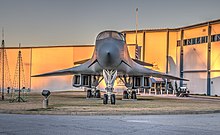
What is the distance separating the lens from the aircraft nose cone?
64.9ft

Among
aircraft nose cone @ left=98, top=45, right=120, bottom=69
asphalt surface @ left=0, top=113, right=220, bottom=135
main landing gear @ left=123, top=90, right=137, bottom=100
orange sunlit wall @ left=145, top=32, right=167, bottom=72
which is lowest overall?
asphalt surface @ left=0, top=113, right=220, bottom=135

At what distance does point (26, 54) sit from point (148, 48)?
1639 centimetres

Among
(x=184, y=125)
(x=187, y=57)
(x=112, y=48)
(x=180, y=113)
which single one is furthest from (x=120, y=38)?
(x=187, y=57)

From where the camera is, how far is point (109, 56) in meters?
19.8

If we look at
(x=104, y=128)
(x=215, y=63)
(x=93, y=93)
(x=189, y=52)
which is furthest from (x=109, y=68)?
(x=189, y=52)

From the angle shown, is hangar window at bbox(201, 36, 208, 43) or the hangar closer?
hangar window at bbox(201, 36, 208, 43)

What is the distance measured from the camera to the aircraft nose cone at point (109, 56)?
64.9ft

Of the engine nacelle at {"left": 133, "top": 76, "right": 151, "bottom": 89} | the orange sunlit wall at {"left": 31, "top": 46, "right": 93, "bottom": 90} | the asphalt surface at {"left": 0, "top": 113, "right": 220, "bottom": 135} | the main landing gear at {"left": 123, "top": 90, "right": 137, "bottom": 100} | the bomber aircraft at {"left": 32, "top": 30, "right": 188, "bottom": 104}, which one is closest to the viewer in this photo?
the asphalt surface at {"left": 0, "top": 113, "right": 220, "bottom": 135}

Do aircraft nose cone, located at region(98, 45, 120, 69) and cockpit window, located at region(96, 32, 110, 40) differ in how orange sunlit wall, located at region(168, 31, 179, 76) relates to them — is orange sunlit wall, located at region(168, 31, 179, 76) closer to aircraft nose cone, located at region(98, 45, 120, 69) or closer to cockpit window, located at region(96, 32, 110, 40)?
cockpit window, located at region(96, 32, 110, 40)

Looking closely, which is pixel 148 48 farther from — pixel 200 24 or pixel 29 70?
pixel 29 70

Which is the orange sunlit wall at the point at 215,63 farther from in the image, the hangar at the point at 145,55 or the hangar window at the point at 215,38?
the hangar at the point at 145,55

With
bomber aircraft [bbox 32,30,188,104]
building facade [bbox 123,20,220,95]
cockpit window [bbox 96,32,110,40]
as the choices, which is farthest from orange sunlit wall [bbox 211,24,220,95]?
cockpit window [bbox 96,32,110,40]

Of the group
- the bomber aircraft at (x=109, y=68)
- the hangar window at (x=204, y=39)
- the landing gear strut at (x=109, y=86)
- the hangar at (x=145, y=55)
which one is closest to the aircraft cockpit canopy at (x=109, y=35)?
the bomber aircraft at (x=109, y=68)

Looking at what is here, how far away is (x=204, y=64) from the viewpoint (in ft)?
143
